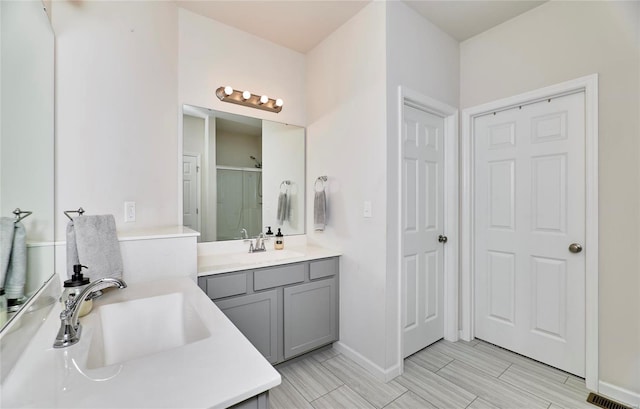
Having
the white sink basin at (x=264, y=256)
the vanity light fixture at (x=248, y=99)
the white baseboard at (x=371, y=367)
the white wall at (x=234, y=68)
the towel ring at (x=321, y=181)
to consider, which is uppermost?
the white wall at (x=234, y=68)

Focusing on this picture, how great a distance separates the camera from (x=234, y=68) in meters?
2.38

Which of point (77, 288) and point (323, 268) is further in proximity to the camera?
point (323, 268)

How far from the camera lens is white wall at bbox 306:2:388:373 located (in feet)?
6.69

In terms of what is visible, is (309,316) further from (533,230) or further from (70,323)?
(533,230)

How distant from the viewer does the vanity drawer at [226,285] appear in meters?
1.78

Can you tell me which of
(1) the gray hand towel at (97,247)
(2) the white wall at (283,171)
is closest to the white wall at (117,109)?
(1) the gray hand towel at (97,247)

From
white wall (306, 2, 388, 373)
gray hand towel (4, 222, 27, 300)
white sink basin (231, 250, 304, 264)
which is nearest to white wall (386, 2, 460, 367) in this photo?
white wall (306, 2, 388, 373)

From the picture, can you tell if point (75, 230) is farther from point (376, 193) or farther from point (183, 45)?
point (376, 193)

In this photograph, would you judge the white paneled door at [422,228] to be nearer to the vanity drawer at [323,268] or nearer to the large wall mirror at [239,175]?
the vanity drawer at [323,268]

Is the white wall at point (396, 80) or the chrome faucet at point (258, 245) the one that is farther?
the chrome faucet at point (258, 245)

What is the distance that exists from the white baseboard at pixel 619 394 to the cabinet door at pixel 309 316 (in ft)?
5.74

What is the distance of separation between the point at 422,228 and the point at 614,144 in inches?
50.8

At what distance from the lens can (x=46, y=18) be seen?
1.55m

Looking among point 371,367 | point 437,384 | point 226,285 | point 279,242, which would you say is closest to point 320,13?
point 279,242
